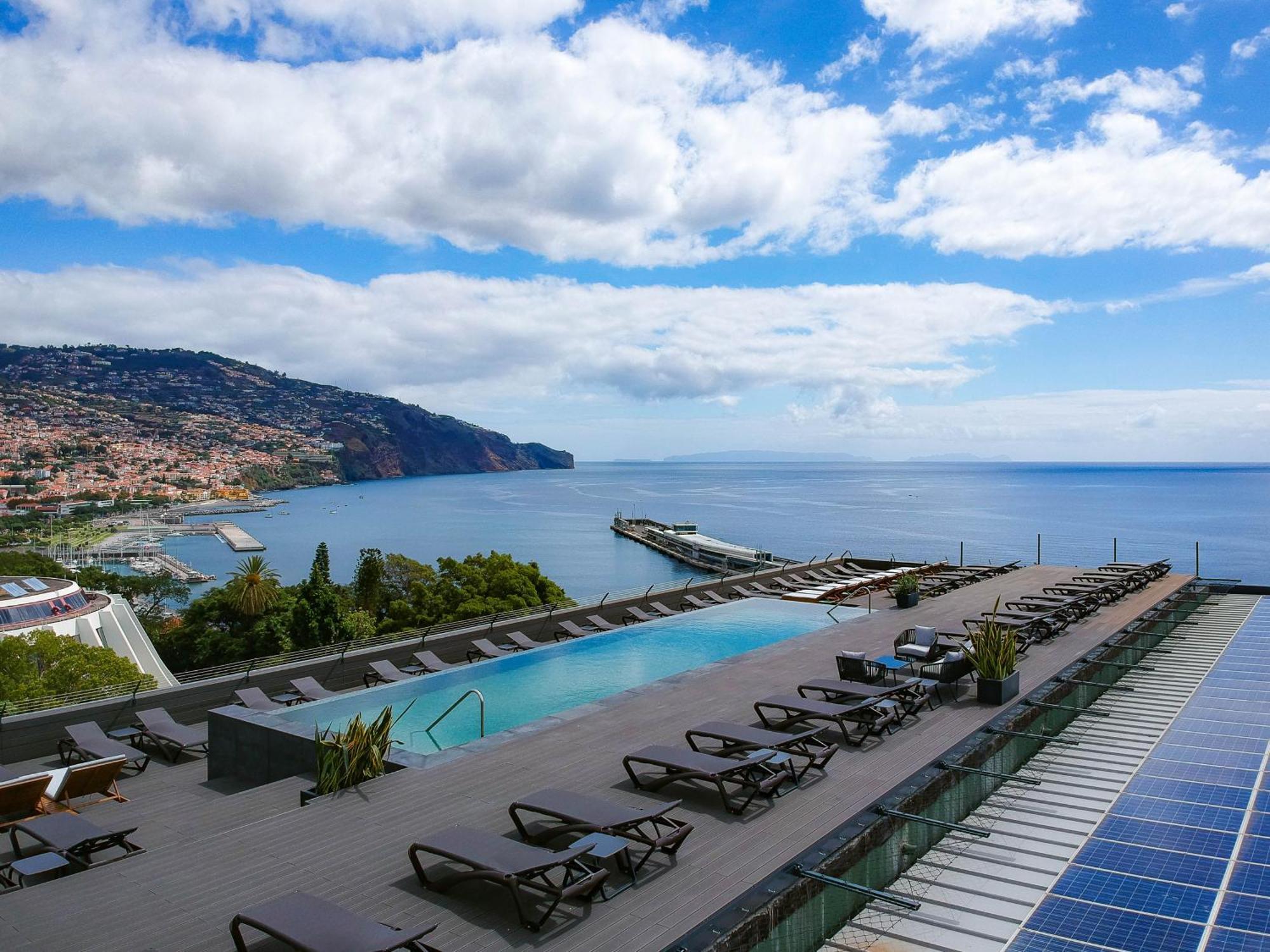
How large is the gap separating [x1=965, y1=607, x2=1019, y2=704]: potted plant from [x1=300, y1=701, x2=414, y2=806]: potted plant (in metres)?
5.73

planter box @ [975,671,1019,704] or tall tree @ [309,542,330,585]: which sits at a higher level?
planter box @ [975,671,1019,704]

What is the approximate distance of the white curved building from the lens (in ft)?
94.8

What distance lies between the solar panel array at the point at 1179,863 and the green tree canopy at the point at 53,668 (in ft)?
60.9

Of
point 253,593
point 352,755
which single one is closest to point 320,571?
point 253,593

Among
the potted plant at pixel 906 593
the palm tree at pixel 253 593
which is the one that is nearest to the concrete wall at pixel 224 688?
the potted plant at pixel 906 593

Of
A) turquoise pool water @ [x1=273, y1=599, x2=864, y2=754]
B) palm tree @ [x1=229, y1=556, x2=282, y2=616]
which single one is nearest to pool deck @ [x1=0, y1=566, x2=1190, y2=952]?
turquoise pool water @ [x1=273, y1=599, x2=864, y2=754]

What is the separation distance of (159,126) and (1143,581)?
23.0 meters

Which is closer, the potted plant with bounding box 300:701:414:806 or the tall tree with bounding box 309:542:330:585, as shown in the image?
the potted plant with bounding box 300:701:414:806

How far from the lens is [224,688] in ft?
32.5

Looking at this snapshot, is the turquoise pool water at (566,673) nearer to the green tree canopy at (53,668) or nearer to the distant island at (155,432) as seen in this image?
the green tree canopy at (53,668)

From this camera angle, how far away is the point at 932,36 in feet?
43.7

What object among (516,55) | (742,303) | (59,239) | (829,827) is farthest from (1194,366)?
(59,239)

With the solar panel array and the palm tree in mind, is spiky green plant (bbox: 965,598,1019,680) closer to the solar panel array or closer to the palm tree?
the solar panel array

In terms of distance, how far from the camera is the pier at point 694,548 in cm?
6056
